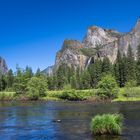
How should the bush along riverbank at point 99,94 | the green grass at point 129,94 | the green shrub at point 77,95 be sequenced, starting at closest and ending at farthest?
1. the green grass at point 129,94
2. the bush along riverbank at point 99,94
3. the green shrub at point 77,95

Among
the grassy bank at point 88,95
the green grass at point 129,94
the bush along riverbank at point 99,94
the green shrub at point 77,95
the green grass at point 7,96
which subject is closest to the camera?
the green grass at point 129,94

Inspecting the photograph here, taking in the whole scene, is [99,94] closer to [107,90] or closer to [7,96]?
[107,90]

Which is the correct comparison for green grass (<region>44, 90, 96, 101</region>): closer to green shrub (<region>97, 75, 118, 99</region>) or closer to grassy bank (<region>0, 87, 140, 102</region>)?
grassy bank (<region>0, 87, 140, 102</region>)

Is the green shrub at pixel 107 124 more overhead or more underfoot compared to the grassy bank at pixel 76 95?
more underfoot

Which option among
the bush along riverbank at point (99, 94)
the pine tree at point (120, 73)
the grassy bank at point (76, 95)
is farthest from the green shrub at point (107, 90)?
the pine tree at point (120, 73)

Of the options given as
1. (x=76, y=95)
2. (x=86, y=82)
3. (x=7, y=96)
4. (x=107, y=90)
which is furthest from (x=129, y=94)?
(x=7, y=96)

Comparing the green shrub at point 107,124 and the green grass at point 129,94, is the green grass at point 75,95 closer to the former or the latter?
the green grass at point 129,94

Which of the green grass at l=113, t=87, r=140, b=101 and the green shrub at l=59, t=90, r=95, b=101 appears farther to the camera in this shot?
the green shrub at l=59, t=90, r=95, b=101

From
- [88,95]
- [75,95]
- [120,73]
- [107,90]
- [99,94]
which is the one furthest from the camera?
[120,73]

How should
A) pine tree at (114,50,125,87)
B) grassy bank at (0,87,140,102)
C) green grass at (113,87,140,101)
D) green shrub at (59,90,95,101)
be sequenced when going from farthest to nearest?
pine tree at (114,50,125,87)
green shrub at (59,90,95,101)
grassy bank at (0,87,140,102)
green grass at (113,87,140,101)

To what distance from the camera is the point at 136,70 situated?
17262 centimetres

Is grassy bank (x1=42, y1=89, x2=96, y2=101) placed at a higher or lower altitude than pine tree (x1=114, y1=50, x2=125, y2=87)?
lower

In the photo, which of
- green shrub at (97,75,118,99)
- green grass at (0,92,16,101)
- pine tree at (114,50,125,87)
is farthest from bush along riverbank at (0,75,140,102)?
pine tree at (114,50,125,87)

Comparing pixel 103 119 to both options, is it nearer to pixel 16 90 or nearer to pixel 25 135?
pixel 25 135
